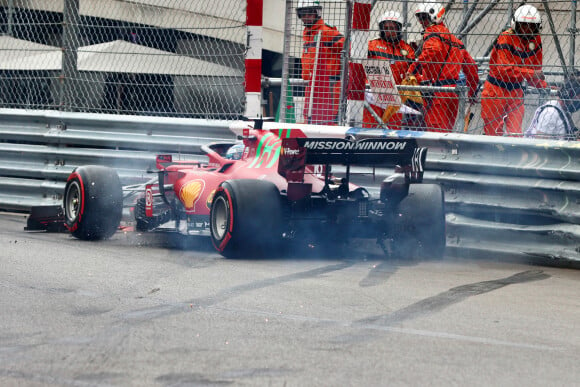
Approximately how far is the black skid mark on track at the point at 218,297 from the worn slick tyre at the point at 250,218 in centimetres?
55

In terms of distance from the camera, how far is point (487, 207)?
7.82 meters

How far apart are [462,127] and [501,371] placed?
4907 mm

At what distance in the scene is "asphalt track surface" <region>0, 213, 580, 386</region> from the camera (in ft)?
12.2

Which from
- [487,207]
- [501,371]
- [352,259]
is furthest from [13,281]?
[487,207]

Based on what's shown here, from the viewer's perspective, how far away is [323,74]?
30.0 ft

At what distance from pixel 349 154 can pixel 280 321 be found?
99.6 inches

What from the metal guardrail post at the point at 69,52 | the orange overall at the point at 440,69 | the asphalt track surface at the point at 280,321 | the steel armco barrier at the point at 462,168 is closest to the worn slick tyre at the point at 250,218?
the asphalt track surface at the point at 280,321

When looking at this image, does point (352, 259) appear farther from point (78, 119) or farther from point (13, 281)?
point (78, 119)

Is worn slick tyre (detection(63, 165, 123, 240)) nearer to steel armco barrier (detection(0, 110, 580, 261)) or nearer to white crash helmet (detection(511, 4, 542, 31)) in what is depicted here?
steel armco barrier (detection(0, 110, 580, 261))

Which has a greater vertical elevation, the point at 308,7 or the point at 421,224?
the point at 308,7

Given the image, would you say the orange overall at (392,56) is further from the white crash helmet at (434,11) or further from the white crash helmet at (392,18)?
the white crash helmet at (434,11)

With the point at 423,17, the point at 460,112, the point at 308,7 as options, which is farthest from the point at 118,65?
the point at 460,112

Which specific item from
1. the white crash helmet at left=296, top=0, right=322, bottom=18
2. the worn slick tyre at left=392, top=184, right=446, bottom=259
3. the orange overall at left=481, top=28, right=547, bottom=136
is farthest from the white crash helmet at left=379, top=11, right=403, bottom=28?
the worn slick tyre at left=392, top=184, right=446, bottom=259

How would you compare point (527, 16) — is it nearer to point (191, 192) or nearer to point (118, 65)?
point (191, 192)
